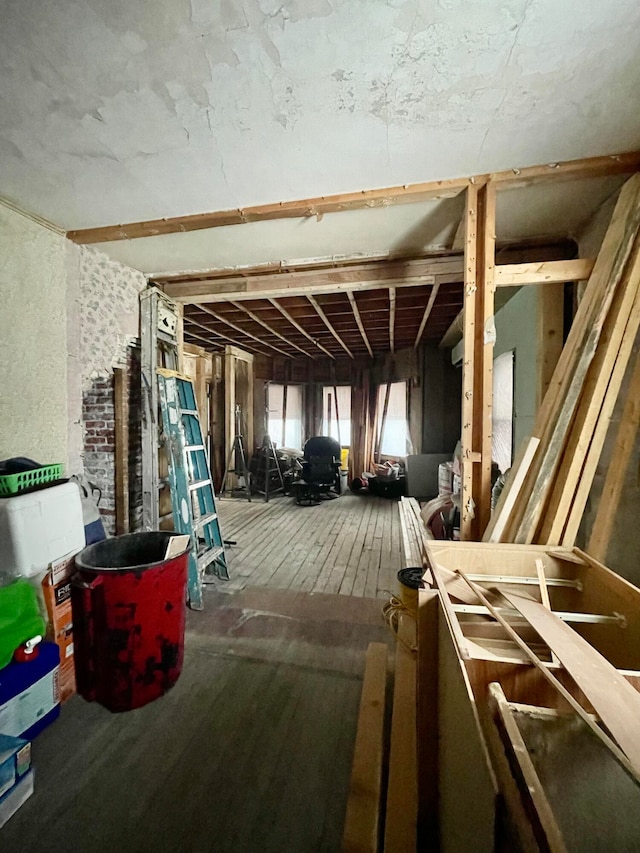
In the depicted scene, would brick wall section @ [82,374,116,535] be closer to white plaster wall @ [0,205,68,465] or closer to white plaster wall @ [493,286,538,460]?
white plaster wall @ [0,205,68,465]

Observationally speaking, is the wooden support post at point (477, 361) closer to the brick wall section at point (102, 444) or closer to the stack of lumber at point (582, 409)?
the stack of lumber at point (582, 409)

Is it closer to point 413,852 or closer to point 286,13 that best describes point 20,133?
point 286,13

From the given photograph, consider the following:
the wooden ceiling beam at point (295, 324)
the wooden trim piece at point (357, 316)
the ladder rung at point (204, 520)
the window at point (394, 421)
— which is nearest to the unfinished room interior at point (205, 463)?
the ladder rung at point (204, 520)

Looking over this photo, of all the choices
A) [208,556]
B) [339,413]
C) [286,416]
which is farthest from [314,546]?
[286,416]

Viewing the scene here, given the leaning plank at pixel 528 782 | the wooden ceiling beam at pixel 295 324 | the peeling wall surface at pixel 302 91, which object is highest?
the wooden ceiling beam at pixel 295 324

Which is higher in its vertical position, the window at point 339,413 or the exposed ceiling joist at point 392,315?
the exposed ceiling joist at point 392,315

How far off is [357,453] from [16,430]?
656 centimetres

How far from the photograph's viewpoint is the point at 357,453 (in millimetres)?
8039

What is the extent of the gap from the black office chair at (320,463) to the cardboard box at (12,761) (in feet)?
15.9

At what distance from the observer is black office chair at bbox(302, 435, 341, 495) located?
19.8 feet

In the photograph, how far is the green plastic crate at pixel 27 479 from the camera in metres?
1.61

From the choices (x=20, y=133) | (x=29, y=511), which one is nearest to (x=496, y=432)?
(x=29, y=511)

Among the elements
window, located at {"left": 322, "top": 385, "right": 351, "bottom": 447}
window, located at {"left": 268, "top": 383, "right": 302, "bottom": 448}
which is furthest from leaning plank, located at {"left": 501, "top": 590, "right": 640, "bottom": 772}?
window, located at {"left": 268, "top": 383, "right": 302, "bottom": 448}

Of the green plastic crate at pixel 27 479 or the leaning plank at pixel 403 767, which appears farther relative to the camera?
the green plastic crate at pixel 27 479
